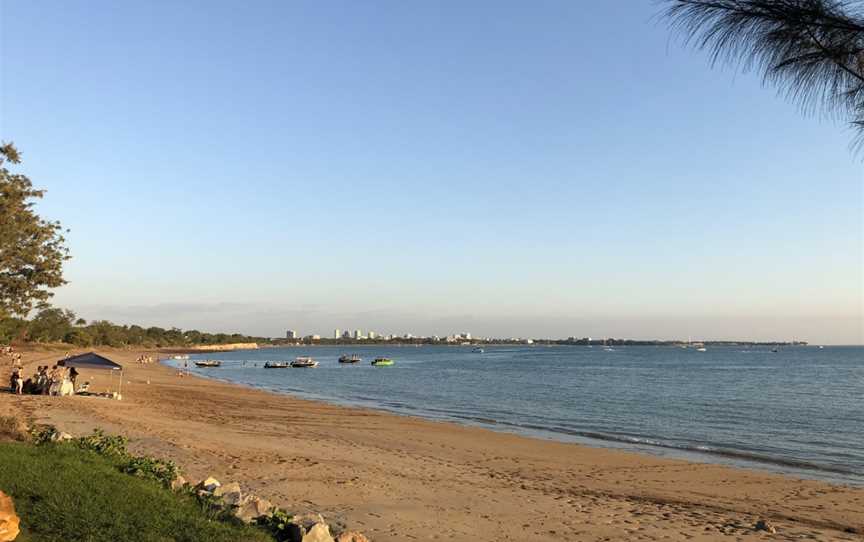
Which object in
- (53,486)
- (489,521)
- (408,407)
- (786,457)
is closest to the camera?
(53,486)

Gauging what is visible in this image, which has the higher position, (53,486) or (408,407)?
(53,486)

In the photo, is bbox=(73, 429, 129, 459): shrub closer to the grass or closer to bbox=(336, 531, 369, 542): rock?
the grass

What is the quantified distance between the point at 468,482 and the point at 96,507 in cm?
946

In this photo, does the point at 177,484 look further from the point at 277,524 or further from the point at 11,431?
the point at 11,431

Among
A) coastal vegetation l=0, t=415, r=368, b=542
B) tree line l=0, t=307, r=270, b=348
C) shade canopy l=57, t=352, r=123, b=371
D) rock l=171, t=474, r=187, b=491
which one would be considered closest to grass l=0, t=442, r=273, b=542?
coastal vegetation l=0, t=415, r=368, b=542

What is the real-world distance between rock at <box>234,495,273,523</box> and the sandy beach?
2036 millimetres

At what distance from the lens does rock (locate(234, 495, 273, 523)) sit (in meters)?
7.82

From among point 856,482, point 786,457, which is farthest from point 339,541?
point 786,457

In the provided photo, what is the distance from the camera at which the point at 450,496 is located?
1301cm

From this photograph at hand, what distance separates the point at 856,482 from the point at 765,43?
18.0 metres

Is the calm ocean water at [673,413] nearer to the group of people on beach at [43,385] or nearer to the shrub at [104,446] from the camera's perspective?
the group of people on beach at [43,385]

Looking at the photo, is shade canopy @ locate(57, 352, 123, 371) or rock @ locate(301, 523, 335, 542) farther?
shade canopy @ locate(57, 352, 123, 371)

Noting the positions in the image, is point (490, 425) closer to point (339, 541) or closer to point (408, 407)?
point (408, 407)

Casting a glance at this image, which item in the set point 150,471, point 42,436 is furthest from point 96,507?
point 42,436
